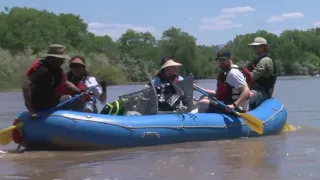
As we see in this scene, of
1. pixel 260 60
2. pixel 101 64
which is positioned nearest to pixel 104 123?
pixel 260 60

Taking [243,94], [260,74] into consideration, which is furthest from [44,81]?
[260,74]

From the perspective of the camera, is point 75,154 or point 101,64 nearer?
point 75,154

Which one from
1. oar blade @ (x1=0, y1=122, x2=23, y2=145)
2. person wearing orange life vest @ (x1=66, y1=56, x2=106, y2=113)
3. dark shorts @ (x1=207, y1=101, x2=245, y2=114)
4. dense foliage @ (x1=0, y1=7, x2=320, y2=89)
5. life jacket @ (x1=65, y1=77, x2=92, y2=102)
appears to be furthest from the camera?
dense foliage @ (x1=0, y1=7, x2=320, y2=89)

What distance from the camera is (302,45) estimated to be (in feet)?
355

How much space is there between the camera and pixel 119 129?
314 inches

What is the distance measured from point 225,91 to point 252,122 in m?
0.65

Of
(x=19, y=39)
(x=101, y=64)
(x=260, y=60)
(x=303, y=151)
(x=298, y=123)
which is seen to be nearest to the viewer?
(x=303, y=151)

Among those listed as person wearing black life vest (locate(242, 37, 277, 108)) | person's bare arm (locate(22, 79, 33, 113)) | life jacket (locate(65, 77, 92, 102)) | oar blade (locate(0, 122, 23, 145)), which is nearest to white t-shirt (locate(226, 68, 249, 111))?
person wearing black life vest (locate(242, 37, 277, 108))

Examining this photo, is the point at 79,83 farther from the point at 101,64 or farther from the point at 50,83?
the point at 101,64

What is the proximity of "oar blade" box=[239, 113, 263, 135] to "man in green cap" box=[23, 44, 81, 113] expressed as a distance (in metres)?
2.80

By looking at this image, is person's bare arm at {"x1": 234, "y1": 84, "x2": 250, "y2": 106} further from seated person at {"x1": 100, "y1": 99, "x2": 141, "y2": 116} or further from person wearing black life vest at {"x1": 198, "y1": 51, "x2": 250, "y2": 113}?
seated person at {"x1": 100, "y1": 99, "x2": 141, "y2": 116}

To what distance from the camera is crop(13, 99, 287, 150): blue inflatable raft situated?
770 centimetres

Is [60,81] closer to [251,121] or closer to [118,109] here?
[118,109]

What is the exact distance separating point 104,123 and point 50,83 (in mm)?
852
